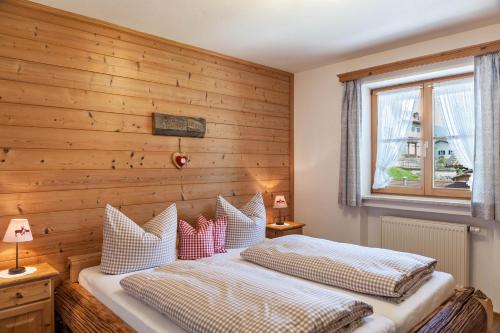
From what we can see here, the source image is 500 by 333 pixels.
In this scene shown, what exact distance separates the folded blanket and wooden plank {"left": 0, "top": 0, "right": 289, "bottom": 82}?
1.95 m

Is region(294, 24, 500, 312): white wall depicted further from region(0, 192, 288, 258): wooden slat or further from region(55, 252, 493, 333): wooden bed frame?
region(0, 192, 288, 258): wooden slat

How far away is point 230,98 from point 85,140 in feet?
5.08

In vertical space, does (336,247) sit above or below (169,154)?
below

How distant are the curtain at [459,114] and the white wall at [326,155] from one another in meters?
0.40

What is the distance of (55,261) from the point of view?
257 centimetres

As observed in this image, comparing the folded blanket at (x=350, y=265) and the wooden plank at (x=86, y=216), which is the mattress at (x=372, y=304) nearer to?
the folded blanket at (x=350, y=265)

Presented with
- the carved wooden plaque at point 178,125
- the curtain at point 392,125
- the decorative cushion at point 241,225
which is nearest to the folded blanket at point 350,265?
the decorative cushion at point 241,225

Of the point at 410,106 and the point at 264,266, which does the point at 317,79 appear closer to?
the point at 410,106

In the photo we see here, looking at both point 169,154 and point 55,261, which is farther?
point 169,154

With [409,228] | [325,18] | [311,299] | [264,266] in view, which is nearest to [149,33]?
[325,18]

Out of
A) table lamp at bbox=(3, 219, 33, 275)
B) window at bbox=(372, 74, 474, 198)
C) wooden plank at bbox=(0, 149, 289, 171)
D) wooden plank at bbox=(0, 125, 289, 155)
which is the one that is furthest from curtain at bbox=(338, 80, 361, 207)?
table lamp at bbox=(3, 219, 33, 275)

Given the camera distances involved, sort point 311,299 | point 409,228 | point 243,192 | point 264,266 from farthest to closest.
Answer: point 243,192, point 409,228, point 264,266, point 311,299

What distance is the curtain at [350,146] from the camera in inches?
Answer: 143

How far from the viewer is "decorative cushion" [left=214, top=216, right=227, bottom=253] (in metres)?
2.96
